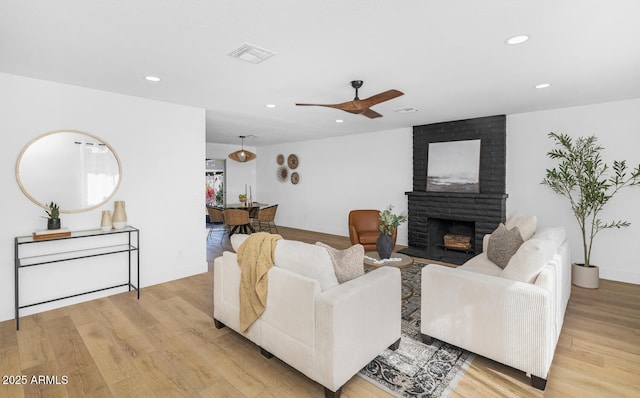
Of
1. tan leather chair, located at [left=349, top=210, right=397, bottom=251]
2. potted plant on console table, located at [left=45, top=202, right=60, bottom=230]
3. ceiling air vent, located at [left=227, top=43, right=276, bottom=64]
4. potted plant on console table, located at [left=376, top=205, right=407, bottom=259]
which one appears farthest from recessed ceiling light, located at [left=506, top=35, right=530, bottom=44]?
potted plant on console table, located at [left=45, top=202, right=60, bottom=230]

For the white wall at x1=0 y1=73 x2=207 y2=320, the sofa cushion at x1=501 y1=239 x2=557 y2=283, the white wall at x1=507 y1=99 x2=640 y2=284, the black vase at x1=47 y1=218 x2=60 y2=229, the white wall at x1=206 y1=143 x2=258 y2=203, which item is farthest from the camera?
the white wall at x1=206 y1=143 x2=258 y2=203

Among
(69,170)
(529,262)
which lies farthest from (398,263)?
(69,170)

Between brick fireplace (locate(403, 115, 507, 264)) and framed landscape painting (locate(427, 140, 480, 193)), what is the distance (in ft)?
0.23

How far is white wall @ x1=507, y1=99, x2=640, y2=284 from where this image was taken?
4.04m

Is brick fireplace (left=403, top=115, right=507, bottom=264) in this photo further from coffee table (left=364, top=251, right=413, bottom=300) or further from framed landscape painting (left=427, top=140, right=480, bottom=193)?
coffee table (left=364, top=251, right=413, bottom=300)

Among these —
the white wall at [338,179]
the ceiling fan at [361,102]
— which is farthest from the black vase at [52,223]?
the white wall at [338,179]

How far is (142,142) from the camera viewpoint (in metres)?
3.87

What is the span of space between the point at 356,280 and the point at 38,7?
2604 millimetres

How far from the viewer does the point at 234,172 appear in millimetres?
9102

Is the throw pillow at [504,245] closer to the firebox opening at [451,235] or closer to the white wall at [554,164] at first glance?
the white wall at [554,164]

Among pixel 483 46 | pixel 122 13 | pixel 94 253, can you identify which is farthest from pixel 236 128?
pixel 483 46

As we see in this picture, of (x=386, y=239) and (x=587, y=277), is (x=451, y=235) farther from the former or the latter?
(x=386, y=239)

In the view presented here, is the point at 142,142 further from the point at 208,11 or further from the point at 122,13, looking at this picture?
the point at 208,11

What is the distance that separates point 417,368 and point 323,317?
92 cm
